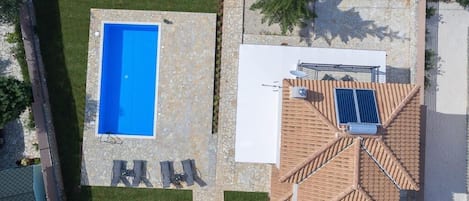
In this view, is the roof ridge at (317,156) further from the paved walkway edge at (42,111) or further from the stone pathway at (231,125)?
the paved walkway edge at (42,111)

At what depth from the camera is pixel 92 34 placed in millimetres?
24922

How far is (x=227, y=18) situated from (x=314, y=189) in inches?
428

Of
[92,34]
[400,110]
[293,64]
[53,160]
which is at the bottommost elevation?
[53,160]

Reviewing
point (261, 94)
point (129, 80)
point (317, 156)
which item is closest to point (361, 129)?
point (317, 156)

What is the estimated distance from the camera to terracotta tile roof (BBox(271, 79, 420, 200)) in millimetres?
19250

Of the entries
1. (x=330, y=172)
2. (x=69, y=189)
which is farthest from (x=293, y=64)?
(x=69, y=189)

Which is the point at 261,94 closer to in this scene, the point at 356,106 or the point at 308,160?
the point at 308,160

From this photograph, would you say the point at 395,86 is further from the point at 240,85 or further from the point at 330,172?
the point at 240,85

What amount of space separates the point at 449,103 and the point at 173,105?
15903mm

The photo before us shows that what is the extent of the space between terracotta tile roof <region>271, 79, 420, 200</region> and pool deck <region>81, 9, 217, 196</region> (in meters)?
6.07

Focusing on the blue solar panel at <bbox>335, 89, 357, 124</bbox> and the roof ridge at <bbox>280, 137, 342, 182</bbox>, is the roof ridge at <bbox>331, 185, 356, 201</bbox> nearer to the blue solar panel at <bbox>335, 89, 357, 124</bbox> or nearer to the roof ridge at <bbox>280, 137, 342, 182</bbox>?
the roof ridge at <bbox>280, 137, 342, 182</bbox>

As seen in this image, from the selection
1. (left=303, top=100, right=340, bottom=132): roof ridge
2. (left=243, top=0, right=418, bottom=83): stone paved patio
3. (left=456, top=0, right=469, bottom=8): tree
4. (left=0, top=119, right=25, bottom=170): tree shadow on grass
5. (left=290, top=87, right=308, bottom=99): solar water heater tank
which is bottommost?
(left=0, top=119, right=25, bottom=170): tree shadow on grass

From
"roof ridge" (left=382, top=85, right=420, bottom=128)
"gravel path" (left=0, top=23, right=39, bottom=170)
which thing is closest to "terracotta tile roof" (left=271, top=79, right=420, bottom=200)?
"roof ridge" (left=382, top=85, right=420, bottom=128)

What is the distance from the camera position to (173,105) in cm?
2484
